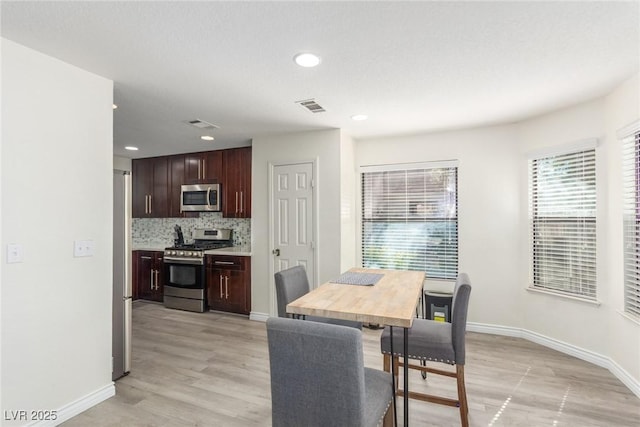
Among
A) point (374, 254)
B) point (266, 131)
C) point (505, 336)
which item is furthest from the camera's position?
point (374, 254)

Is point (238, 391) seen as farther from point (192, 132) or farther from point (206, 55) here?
point (192, 132)

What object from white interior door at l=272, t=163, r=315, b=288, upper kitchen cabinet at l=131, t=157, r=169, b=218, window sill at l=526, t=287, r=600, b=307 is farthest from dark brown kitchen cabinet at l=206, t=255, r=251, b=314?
window sill at l=526, t=287, r=600, b=307

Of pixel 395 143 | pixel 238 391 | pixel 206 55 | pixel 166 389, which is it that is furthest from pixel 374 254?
pixel 206 55

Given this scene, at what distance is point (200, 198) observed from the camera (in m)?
5.13

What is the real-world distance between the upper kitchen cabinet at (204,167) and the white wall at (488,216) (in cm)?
319

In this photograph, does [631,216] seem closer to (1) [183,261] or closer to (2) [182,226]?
(1) [183,261]

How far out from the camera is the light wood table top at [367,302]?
5.59ft

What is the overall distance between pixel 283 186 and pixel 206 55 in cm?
223

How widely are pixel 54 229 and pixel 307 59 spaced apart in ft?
6.59

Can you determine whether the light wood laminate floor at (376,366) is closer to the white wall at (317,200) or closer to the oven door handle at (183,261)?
the white wall at (317,200)

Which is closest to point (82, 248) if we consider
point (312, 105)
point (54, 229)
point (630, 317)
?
point (54, 229)

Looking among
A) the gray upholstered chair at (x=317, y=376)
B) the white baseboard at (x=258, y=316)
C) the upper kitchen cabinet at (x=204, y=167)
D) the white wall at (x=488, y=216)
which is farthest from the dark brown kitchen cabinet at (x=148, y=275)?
the gray upholstered chair at (x=317, y=376)

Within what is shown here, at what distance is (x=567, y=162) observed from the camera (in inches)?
129

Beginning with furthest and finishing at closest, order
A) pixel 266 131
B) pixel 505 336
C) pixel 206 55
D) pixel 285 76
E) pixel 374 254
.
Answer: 1. pixel 374 254
2. pixel 266 131
3. pixel 505 336
4. pixel 285 76
5. pixel 206 55
